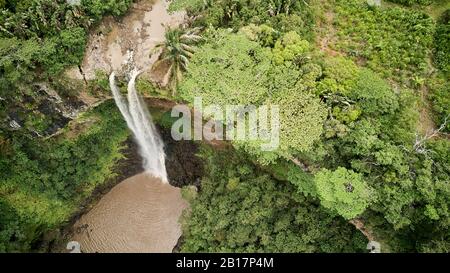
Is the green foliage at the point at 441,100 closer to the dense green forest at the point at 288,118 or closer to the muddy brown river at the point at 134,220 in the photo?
the dense green forest at the point at 288,118

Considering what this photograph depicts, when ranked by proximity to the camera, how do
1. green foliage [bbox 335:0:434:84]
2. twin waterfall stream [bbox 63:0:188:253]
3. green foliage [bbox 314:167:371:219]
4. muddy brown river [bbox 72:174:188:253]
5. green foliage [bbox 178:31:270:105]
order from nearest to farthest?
green foliage [bbox 314:167:371:219] < green foliage [bbox 178:31:270:105] < green foliage [bbox 335:0:434:84] < twin waterfall stream [bbox 63:0:188:253] < muddy brown river [bbox 72:174:188:253]

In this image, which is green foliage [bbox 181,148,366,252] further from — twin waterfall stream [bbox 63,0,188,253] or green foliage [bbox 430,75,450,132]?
green foliage [bbox 430,75,450,132]

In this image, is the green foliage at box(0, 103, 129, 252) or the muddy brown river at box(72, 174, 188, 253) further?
the muddy brown river at box(72, 174, 188, 253)

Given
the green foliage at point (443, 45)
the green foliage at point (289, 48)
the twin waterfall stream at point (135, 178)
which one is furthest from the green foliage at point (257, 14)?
the green foliage at point (443, 45)

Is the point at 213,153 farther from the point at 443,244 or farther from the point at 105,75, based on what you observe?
the point at 443,244

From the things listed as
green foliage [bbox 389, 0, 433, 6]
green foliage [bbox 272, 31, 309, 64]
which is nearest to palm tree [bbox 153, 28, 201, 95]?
green foliage [bbox 272, 31, 309, 64]
